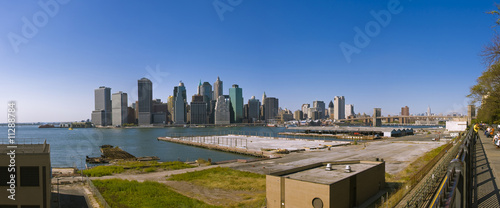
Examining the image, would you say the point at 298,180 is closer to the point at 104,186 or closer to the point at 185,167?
the point at 104,186

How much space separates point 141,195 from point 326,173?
16.4 metres

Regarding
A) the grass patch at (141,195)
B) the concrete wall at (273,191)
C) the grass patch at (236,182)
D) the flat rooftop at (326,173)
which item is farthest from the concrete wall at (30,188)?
the flat rooftop at (326,173)

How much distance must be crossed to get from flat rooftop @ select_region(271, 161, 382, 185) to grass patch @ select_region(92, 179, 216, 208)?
7609 mm

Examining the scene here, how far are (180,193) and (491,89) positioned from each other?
35.5 m

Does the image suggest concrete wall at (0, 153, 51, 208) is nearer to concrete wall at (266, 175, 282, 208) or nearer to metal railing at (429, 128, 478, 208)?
concrete wall at (266, 175, 282, 208)

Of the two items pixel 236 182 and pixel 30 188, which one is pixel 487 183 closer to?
pixel 236 182

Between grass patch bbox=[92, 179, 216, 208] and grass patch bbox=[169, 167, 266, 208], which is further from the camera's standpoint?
grass patch bbox=[169, 167, 266, 208]

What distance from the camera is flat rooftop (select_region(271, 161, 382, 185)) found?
19.0 m

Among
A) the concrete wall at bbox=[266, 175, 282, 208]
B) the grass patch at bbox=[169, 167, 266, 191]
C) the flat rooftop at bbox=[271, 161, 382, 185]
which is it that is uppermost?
the flat rooftop at bbox=[271, 161, 382, 185]

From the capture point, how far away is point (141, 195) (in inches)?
965

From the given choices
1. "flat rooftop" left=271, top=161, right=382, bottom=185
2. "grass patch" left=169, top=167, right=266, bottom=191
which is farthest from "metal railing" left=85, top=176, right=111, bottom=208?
"flat rooftop" left=271, top=161, right=382, bottom=185

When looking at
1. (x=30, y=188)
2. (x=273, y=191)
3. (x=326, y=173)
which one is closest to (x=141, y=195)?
(x=30, y=188)

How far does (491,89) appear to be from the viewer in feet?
99.7

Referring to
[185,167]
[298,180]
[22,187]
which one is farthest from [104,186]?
[298,180]
